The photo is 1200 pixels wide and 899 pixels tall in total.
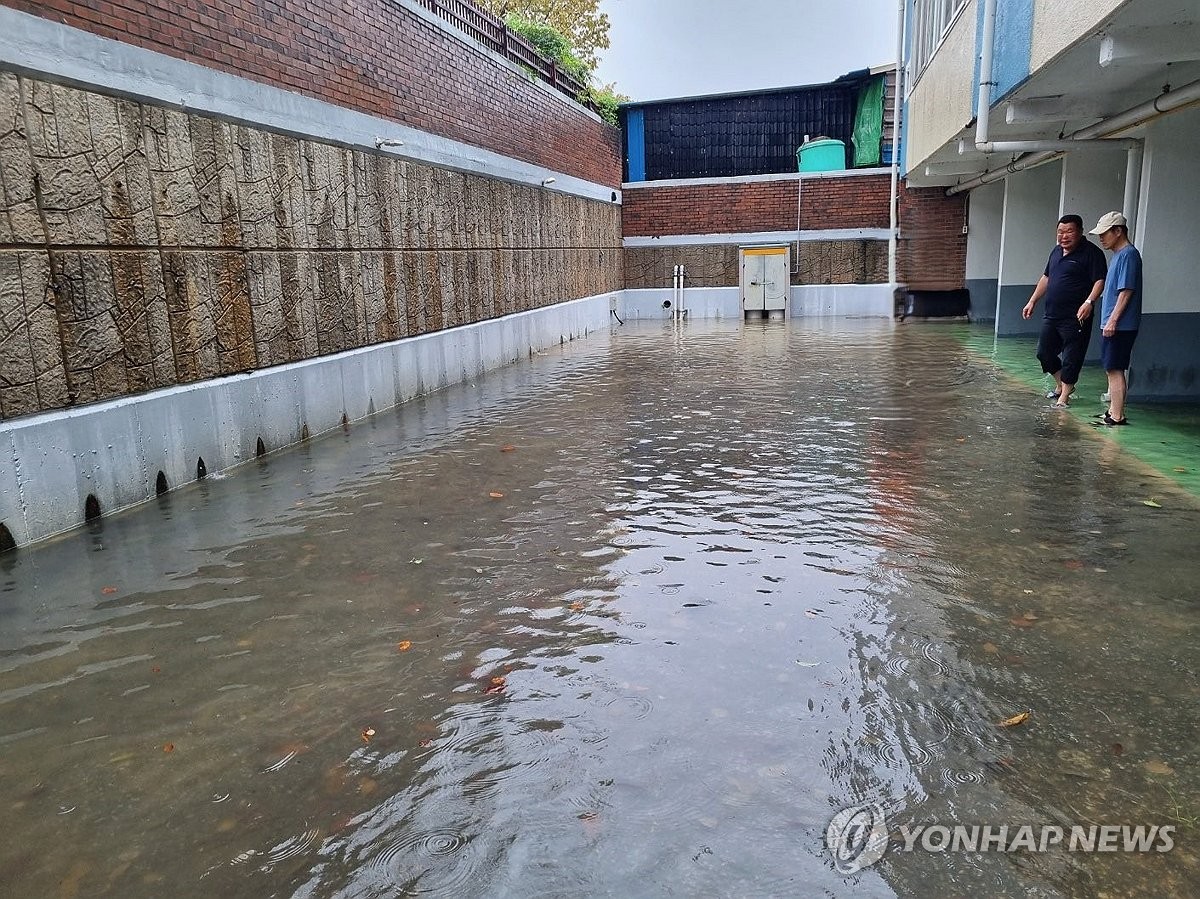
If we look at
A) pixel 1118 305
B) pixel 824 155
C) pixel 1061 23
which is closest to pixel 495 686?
pixel 1061 23

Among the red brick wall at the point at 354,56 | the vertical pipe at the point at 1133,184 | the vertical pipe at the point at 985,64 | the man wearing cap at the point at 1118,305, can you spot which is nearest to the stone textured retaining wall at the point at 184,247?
the red brick wall at the point at 354,56

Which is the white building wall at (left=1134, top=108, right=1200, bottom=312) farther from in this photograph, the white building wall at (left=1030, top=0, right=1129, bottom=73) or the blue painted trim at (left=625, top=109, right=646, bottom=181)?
the blue painted trim at (left=625, top=109, right=646, bottom=181)

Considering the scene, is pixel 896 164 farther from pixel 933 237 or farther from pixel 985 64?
pixel 985 64

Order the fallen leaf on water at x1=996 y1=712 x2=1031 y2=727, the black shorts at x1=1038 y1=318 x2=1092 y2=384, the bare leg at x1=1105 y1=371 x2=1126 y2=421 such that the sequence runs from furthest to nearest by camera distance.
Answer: the black shorts at x1=1038 y1=318 x2=1092 y2=384
the bare leg at x1=1105 y1=371 x2=1126 y2=421
the fallen leaf on water at x1=996 y1=712 x2=1031 y2=727

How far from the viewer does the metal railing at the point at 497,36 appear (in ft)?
38.5

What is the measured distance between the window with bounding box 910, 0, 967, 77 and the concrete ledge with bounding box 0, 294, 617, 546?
7730 millimetres

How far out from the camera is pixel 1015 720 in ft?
9.77

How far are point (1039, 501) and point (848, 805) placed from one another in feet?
11.9

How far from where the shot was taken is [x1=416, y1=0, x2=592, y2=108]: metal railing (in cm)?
1174

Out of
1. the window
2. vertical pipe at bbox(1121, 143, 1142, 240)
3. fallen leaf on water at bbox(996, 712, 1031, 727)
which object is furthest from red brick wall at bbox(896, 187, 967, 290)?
fallen leaf on water at bbox(996, 712, 1031, 727)

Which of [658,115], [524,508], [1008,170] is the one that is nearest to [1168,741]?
[524,508]

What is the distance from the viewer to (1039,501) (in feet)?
17.9

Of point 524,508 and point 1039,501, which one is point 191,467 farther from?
point 1039,501

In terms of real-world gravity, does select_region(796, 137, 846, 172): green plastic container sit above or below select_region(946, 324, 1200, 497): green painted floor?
above
